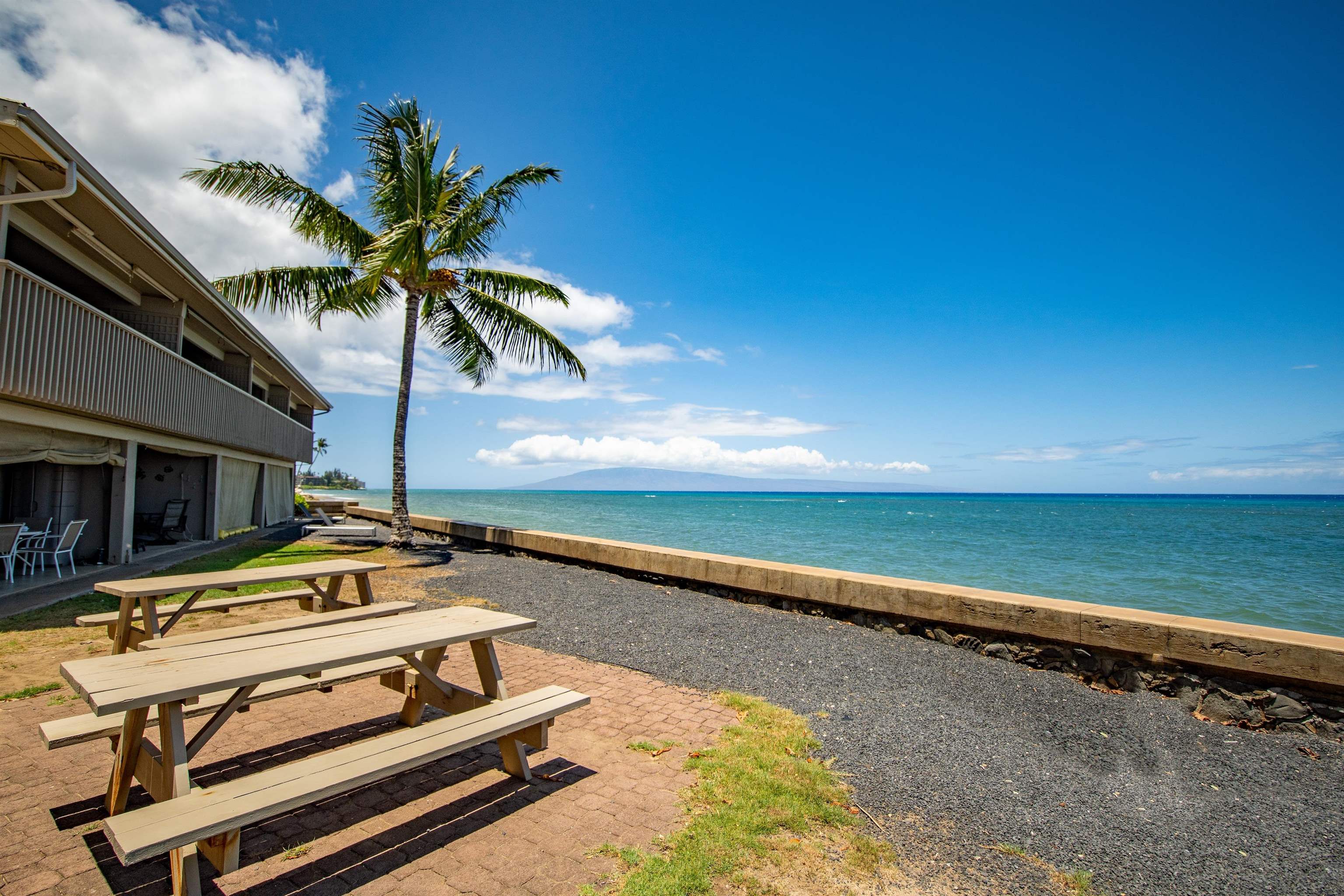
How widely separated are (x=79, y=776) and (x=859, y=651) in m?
5.51

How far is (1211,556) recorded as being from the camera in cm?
2228

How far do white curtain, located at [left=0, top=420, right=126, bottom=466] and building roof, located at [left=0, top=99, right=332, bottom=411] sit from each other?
2.96 m

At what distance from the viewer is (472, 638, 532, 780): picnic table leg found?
10.8ft

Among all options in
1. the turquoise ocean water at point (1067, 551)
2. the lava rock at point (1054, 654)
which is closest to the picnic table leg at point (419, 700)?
the lava rock at point (1054, 654)

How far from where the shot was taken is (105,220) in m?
9.01

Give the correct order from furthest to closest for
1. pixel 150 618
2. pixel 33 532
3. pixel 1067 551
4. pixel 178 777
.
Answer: pixel 1067 551 < pixel 33 532 < pixel 150 618 < pixel 178 777

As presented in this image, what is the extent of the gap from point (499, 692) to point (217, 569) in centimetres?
875

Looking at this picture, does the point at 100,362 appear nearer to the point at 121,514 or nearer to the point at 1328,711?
the point at 121,514

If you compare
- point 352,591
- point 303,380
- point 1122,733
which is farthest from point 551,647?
point 303,380

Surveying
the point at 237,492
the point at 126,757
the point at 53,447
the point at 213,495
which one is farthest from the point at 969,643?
the point at 237,492

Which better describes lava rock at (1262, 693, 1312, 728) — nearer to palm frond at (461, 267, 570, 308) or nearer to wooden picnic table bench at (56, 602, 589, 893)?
wooden picnic table bench at (56, 602, 589, 893)

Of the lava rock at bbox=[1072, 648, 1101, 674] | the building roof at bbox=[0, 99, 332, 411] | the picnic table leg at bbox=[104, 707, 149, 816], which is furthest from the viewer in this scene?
the building roof at bbox=[0, 99, 332, 411]

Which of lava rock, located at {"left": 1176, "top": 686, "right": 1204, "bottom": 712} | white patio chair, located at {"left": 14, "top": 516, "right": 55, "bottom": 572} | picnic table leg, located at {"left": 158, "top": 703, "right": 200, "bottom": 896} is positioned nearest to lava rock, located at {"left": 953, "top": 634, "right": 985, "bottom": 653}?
lava rock, located at {"left": 1176, "top": 686, "right": 1204, "bottom": 712}

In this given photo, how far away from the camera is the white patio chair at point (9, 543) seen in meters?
8.14
